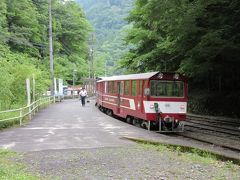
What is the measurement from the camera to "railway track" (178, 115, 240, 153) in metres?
16.5

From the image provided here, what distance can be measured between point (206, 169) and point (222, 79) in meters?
22.9

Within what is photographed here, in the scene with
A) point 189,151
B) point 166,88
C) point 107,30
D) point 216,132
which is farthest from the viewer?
point 107,30

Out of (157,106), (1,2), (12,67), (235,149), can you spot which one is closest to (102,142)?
(235,149)

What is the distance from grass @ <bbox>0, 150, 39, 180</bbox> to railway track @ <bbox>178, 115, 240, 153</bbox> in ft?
25.8

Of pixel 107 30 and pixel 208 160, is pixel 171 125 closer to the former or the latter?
pixel 208 160

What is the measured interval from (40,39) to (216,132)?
158ft

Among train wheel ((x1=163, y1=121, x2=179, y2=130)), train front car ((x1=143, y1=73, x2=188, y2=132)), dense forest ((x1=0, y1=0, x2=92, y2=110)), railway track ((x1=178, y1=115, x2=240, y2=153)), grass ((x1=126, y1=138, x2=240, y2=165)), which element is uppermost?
dense forest ((x1=0, y1=0, x2=92, y2=110))

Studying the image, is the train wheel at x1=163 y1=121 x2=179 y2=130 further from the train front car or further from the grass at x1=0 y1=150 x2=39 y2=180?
the grass at x1=0 y1=150 x2=39 y2=180

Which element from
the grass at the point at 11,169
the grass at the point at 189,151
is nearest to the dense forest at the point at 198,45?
the grass at the point at 189,151

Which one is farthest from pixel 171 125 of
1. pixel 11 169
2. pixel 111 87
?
pixel 11 169

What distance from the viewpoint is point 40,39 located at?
64.2 meters

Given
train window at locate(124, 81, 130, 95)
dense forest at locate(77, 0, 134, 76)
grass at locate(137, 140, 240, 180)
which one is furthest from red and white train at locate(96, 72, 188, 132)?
dense forest at locate(77, 0, 134, 76)

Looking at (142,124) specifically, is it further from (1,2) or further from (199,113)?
(1,2)

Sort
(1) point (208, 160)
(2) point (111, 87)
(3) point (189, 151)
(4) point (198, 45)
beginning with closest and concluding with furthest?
1. (1) point (208, 160)
2. (3) point (189, 151)
3. (4) point (198, 45)
4. (2) point (111, 87)
